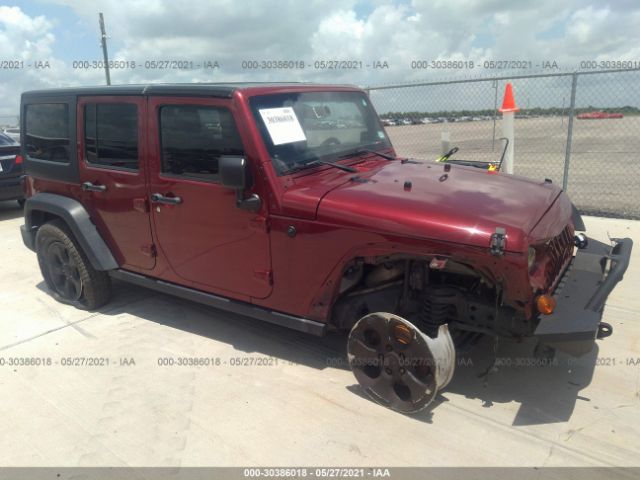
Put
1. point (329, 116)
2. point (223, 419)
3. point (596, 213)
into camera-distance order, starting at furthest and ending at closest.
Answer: point (596, 213) → point (329, 116) → point (223, 419)

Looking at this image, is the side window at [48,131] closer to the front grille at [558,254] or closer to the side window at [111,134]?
the side window at [111,134]

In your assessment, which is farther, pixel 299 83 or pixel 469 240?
pixel 299 83

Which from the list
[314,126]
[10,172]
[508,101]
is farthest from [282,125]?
[10,172]

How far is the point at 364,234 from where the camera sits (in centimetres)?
293

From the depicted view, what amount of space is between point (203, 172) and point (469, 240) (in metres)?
1.85

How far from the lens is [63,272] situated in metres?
4.77

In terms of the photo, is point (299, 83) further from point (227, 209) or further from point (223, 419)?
point (223, 419)

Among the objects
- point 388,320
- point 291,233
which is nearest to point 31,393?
point 291,233

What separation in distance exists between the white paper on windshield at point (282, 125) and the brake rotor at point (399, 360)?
1280 mm

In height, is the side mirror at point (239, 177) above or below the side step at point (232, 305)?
above

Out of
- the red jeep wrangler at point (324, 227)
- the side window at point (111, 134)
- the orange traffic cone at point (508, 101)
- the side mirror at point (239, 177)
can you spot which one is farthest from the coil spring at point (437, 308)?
the orange traffic cone at point (508, 101)

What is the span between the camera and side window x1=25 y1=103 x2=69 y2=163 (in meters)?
4.42

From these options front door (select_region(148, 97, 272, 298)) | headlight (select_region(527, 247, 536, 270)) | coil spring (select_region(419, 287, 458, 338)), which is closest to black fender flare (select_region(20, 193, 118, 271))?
front door (select_region(148, 97, 272, 298))

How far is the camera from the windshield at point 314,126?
336 cm
